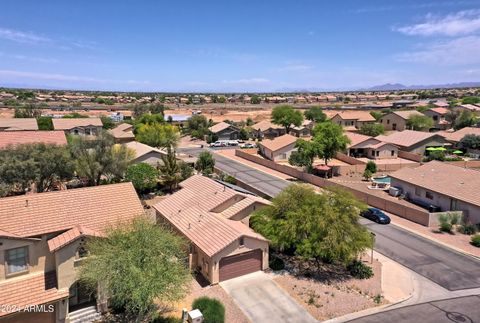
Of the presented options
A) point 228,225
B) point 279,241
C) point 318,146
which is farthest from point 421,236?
point 318,146

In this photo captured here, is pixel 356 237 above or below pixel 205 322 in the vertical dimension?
above

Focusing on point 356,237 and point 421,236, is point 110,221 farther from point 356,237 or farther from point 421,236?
point 421,236

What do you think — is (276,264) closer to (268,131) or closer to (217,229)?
(217,229)

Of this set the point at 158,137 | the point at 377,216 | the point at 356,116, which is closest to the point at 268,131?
the point at 356,116

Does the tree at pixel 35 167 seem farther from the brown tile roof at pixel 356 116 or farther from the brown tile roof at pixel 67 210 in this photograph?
the brown tile roof at pixel 356 116

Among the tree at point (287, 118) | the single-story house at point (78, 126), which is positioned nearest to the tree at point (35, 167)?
the single-story house at point (78, 126)

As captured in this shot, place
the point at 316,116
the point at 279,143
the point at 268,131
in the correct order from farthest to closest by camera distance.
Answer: the point at 316,116, the point at 268,131, the point at 279,143

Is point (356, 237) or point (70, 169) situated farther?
point (70, 169)
